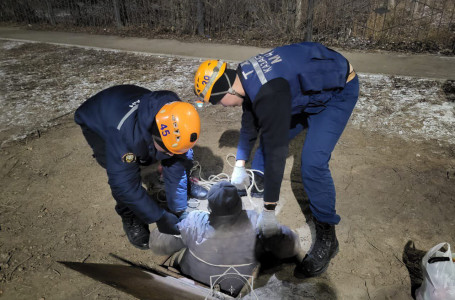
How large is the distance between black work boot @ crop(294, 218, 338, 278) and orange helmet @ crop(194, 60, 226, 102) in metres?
1.41

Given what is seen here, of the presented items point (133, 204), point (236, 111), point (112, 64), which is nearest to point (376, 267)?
point (133, 204)

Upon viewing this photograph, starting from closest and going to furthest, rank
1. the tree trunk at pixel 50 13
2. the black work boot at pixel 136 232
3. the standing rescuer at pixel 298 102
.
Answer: the standing rescuer at pixel 298 102 → the black work boot at pixel 136 232 → the tree trunk at pixel 50 13

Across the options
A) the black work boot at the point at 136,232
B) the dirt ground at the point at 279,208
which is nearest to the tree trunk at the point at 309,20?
the dirt ground at the point at 279,208

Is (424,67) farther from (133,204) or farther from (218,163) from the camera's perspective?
(133,204)

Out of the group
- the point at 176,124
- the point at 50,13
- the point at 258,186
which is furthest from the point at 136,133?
the point at 50,13

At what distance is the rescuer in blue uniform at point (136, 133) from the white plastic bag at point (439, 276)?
1.81m

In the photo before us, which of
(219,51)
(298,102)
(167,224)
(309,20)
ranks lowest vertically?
(167,224)

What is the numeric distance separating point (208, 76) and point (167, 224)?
1.25 metres

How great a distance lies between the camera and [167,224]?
2.77 metres

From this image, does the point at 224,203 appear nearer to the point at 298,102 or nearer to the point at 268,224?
the point at 268,224

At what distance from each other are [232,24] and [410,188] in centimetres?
723

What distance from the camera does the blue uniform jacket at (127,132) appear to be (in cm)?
238

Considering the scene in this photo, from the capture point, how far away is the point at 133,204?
2.54m

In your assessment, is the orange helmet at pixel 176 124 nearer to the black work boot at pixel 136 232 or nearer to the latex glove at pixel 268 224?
the latex glove at pixel 268 224
